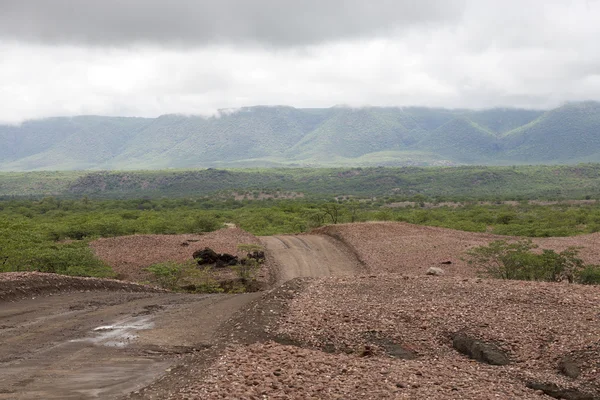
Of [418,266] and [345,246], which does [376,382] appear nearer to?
[418,266]

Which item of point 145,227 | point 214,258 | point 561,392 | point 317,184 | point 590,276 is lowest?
point 317,184

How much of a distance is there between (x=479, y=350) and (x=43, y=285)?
1181 centimetres

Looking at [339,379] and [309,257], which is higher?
[339,379]

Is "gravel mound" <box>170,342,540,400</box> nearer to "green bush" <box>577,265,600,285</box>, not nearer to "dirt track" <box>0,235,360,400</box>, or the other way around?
"dirt track" <box>0,235,360,400</box>

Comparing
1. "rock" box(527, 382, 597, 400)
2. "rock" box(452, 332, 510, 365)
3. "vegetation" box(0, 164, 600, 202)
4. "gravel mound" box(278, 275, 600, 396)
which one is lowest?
"vegetation" box(0, 164, 600, 202)

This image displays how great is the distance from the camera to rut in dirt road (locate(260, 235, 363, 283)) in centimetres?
2613

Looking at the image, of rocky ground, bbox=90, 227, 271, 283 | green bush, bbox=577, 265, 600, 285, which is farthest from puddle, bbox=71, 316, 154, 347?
green bush, bbox=577, 265, 600, 285

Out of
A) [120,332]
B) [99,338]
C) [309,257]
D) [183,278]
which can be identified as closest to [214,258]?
[183,278]

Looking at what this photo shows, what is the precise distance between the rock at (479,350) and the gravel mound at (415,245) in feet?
43.6

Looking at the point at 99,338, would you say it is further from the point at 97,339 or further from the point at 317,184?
the point at 317,184

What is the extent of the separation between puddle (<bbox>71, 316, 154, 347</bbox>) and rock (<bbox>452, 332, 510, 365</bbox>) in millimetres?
6394

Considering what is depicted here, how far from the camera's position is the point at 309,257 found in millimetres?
28484

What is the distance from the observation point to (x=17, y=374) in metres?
9.26

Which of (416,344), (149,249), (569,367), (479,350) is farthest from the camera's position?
(149,249)
